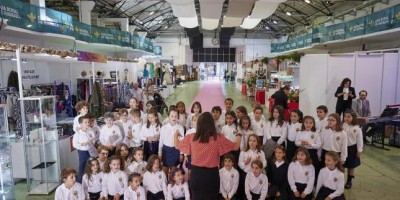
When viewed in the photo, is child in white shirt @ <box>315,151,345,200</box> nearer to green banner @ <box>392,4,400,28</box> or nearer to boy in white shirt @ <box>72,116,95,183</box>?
boy in white shirt @ <box>72,116,95,183</box>

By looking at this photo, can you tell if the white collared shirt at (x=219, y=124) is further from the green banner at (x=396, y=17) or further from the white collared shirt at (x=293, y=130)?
the green banner at (x=396, y=17)

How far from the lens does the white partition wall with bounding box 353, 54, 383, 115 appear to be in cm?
848

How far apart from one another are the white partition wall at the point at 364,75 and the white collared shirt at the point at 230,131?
5302mm

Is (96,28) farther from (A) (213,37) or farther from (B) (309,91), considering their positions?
(A) (213,37)

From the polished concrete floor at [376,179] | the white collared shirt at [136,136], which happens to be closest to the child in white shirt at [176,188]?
the white collared shirt at [136,136]

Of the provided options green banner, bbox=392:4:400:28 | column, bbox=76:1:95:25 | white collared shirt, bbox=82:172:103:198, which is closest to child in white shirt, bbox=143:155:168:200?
white collared shirt, bbox=82:172:103:198

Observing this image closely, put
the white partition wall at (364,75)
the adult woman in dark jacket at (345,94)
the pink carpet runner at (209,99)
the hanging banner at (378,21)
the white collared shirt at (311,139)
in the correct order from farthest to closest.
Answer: the pink carpet runner at (209,99) → the hanging banner at (378,21) → the white partition wall at (364,75) → the adult woman in dark jacket at (345,94) → the white collared shirt at (311,139)

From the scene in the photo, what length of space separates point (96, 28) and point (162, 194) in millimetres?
11032

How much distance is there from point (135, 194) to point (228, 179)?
3.74 feet

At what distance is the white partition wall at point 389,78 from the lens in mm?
8406

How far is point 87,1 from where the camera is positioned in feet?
43.5

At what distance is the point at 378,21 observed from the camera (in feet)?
30.9

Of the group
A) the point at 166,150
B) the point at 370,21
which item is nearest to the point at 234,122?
the point at 166,150

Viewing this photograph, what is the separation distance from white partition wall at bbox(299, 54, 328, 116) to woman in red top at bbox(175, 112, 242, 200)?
653 cm
